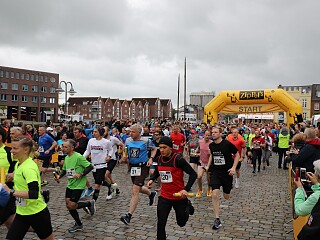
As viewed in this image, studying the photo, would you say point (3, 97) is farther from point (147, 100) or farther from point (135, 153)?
point (135, 153)

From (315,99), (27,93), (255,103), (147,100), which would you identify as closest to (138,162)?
(255,103)

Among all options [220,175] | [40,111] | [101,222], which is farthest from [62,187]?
[40,111]

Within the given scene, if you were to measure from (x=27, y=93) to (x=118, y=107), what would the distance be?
132 feet

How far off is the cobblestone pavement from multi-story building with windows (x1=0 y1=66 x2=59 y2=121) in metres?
70.1

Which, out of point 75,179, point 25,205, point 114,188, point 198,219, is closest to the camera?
point 25,205

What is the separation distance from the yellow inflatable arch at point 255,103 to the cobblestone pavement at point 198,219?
470 inches

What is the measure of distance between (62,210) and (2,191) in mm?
3457

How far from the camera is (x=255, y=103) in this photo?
21.9 meters

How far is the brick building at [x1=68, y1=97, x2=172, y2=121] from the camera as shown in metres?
106

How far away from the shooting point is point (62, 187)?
966 centimetres

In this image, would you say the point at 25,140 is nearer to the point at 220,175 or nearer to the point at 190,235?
the point at 190,235

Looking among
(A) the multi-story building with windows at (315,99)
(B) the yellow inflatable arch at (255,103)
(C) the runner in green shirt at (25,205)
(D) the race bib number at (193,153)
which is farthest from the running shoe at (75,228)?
(A) the multi-story building with windows at (315,99)

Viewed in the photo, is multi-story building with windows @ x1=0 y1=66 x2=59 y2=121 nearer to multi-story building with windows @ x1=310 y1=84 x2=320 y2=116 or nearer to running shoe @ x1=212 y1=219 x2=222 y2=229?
multi-story building with windows @ x1=310 y1=84 x2=320 y2=116

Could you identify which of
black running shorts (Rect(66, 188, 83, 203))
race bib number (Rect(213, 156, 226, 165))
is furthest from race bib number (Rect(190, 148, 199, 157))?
black running shorts (Rect(66, 188, 83, 203))
